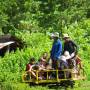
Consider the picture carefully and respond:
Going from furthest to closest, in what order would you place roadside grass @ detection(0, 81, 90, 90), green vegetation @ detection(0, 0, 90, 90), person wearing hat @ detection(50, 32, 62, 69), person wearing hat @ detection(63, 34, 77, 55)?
1. green vegetation @ detection(0, 0, 90, 90)
2. person wearing hat @ detection(63, 34, 77, 55)
3. person wearing hat @ detection(50, 32, 62, 69)
4. roadside grass @ detection(0, 81, 90, 90)

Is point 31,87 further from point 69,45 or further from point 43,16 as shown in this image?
point 43,16

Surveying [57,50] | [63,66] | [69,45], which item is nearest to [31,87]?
[63,66]

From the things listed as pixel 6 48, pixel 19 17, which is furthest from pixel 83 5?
pixel 6 48

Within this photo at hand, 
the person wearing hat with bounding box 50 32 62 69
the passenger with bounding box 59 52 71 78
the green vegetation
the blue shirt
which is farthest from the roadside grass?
the green vegetation

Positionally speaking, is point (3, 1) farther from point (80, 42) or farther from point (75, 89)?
point (75, 89)

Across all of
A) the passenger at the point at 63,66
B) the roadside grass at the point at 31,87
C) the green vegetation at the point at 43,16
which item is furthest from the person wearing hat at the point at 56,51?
the green vegetation at the point at 43,16

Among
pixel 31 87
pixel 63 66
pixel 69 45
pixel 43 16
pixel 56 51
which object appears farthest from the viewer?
pixel 43 16

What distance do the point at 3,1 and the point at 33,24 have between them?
4.47 metres

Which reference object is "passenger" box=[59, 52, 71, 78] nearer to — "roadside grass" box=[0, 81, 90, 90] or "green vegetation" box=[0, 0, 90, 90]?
"roadside grass" box=[0, 81, 90, 90]

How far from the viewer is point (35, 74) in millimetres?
18609

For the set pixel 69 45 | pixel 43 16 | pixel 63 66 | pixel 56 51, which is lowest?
pixel 43 16

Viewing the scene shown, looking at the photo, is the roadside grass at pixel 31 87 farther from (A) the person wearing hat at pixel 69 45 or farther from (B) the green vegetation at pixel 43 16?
(B) the green vegetation at pixel 43 16

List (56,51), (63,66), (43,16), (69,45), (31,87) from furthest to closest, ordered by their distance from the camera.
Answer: (43,16) < (69,45) < (63,66) < (56,51) < (31,87)

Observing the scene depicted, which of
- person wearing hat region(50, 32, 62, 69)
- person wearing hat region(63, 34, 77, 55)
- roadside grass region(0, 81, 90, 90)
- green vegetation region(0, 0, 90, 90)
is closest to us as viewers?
roadside grass region(0, 81, 90, 90)
